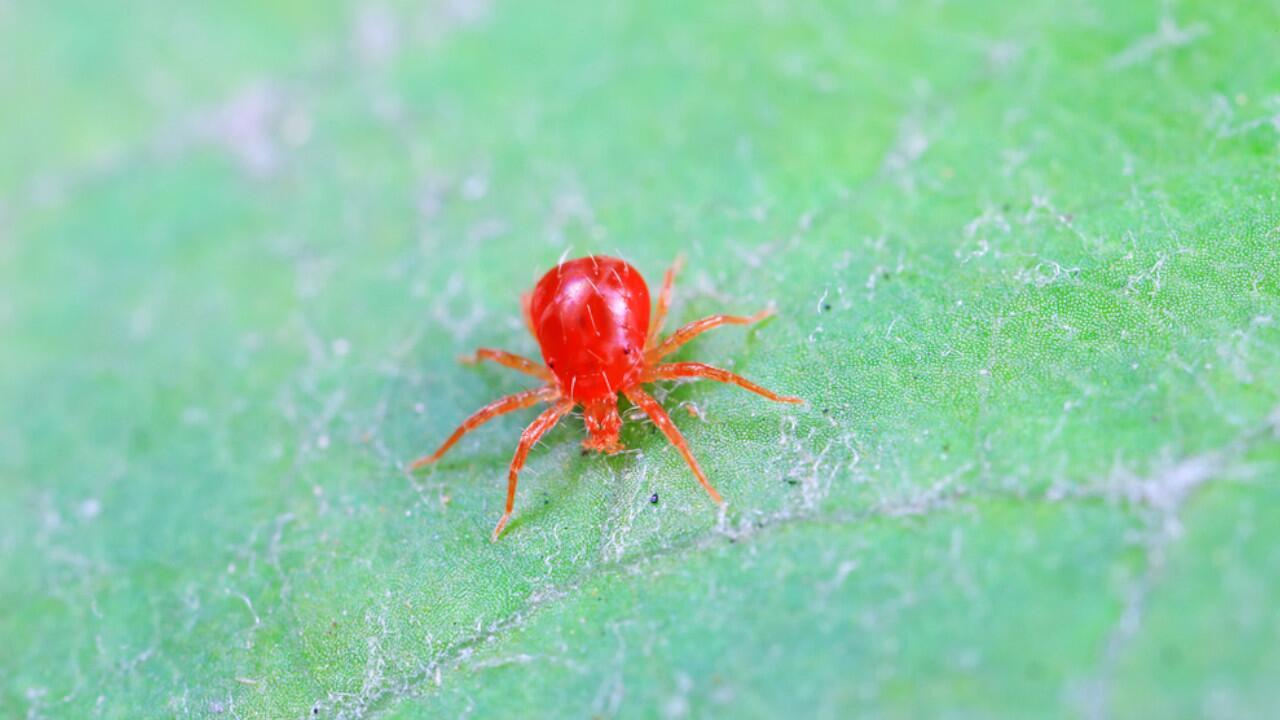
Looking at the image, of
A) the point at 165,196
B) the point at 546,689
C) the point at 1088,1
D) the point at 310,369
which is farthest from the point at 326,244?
the point at 1088,1

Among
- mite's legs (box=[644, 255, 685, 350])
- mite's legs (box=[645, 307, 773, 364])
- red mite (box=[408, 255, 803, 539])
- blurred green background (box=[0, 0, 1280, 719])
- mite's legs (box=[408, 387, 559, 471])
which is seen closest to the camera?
blurred green background (box=[0, 0, 1280, 719])

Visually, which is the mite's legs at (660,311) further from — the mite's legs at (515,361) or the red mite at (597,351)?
the mite's legs at (515,361)

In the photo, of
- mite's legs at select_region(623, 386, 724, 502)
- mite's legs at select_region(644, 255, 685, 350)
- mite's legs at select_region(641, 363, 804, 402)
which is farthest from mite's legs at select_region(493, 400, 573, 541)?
mite's legs at select_region(644, 255, 685, 350)

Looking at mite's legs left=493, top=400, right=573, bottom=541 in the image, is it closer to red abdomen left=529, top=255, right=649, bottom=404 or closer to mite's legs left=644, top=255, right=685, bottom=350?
red abdomen left=529, top=255, right=649, bottom=404

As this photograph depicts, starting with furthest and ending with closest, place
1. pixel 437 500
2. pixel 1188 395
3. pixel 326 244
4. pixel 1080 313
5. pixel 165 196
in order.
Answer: pixel 165 196 < pixel 326 244 < pixel 437 500 < pixel 1080 313 < pixel 1188 395

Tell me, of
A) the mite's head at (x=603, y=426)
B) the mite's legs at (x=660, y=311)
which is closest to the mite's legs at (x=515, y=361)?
the mite's head at (x=603, y=426)

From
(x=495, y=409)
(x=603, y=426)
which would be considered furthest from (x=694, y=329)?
(x=495, y=409)

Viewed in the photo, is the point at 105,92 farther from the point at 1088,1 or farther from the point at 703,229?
the point at 1088,1
